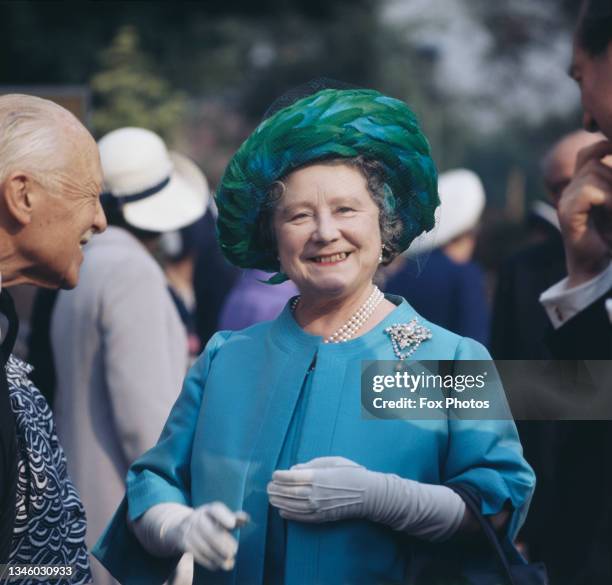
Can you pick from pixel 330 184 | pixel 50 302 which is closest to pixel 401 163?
pixel 330 184

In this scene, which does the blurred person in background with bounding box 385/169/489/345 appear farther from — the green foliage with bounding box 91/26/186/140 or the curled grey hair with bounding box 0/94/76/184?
the green foliage with bounding box 91/26/186/140

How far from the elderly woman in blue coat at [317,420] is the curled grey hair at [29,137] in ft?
1.39

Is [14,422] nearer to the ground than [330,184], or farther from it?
nearer to the ground

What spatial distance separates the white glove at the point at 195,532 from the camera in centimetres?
252

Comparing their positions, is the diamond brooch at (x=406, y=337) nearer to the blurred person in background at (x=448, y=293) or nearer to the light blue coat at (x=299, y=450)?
the light blue coat at (x=299, y=450)

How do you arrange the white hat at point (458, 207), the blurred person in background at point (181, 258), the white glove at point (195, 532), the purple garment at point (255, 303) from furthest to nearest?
1. the blurred person in background at point (181, 258)
2. the white hat at point (458, 207)
3. the purple garment at point (255, 303)
4. the white glove at point (195, 532)

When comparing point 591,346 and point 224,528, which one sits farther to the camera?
point 591,346

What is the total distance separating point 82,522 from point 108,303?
1301mm

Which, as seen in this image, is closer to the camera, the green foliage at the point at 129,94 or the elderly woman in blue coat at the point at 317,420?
the elderly woman in blue coat at the point at 317,420

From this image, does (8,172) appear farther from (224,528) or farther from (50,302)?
(50,302)

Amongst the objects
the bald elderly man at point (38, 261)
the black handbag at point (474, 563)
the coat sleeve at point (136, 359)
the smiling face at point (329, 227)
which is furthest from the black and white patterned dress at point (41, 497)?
the coat sleeve at point (136, 359)

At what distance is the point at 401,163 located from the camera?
2.89 metres

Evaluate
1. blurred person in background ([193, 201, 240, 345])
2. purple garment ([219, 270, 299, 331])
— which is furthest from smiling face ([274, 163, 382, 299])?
blurred person in background ([193, 201, 240, 345])

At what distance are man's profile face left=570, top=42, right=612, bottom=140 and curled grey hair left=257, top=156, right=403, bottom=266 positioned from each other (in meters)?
0.79
